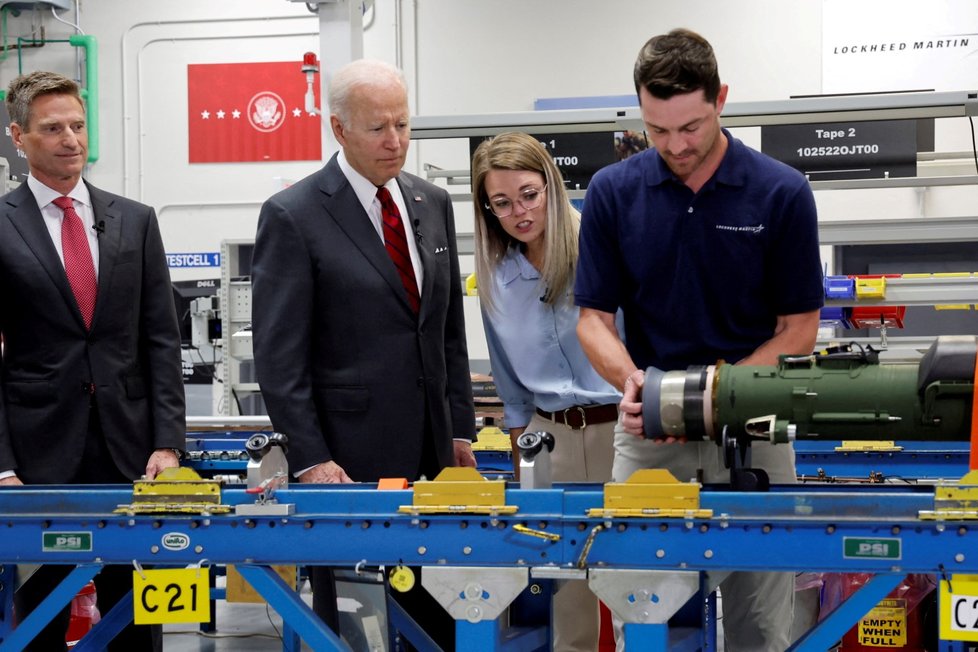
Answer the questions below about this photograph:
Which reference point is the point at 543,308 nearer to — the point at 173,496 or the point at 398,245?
the point at 398,245

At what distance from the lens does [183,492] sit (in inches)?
78.5

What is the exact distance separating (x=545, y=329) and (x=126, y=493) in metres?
1.14

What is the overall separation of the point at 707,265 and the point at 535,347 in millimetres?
746

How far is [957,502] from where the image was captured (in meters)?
1.75

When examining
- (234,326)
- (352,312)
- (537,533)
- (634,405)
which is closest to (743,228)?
(634,405)

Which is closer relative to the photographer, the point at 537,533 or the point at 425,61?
the point at 537,533

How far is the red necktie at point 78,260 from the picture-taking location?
8.69 ft

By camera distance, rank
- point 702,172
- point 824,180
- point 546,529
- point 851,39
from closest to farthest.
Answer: point 546,529 → point 702,172 → point 824,180 → point 851,39

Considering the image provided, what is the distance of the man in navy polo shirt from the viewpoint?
213 cm

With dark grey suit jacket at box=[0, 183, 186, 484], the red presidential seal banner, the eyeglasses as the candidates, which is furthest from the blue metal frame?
the red presidential seal banner

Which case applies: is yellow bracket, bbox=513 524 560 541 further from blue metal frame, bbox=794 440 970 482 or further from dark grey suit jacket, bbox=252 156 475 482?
blue metal frame, bbox=794 440 970 482

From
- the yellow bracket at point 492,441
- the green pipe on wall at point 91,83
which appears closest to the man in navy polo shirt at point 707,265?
the yellow bracket at point 492,441

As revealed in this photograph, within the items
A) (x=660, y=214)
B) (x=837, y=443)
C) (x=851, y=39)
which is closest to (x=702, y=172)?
(x=660, y=214)

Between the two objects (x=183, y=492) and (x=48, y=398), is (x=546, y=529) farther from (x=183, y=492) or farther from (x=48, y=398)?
(x=48, y=398)
